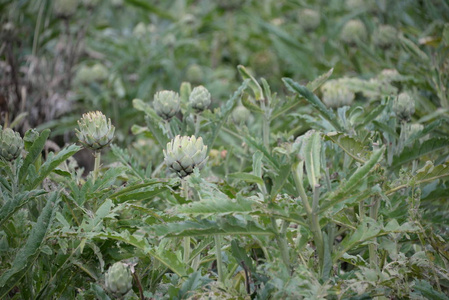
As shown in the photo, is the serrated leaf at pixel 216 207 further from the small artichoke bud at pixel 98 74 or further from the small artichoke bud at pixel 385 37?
the small artichoke bud at pixel 98 74

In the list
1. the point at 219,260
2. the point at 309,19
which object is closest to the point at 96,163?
the point at 219,260

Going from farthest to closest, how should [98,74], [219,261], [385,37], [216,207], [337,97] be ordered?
[98,74], [385,37], [337,97], [219,261], [216,207]

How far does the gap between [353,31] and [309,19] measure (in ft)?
0.89

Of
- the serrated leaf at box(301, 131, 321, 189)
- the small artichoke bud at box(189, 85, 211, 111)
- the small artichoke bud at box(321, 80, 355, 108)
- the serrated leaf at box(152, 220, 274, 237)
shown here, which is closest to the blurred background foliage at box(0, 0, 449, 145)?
the small artichoke bud at box(321, 80, 355, 108)

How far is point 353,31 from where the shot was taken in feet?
7.94

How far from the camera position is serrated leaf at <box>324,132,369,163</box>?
870 millimetres

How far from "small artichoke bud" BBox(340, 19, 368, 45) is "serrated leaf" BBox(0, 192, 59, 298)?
190cm

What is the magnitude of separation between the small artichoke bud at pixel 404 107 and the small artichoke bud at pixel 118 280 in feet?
2.19

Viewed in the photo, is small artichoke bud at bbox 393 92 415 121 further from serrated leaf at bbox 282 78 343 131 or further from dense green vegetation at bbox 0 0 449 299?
serrated leaf at bbox 282 78 343 131

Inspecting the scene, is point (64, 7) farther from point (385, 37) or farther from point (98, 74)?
point (385, 37)

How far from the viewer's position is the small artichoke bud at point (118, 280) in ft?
2.51

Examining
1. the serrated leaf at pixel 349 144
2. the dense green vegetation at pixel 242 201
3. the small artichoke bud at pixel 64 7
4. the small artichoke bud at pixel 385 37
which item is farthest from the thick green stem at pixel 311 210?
the small artichoke bud at pixel 64 7

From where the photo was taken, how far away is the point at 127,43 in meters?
2.49

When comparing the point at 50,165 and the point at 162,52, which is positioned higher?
the point at 50,165
